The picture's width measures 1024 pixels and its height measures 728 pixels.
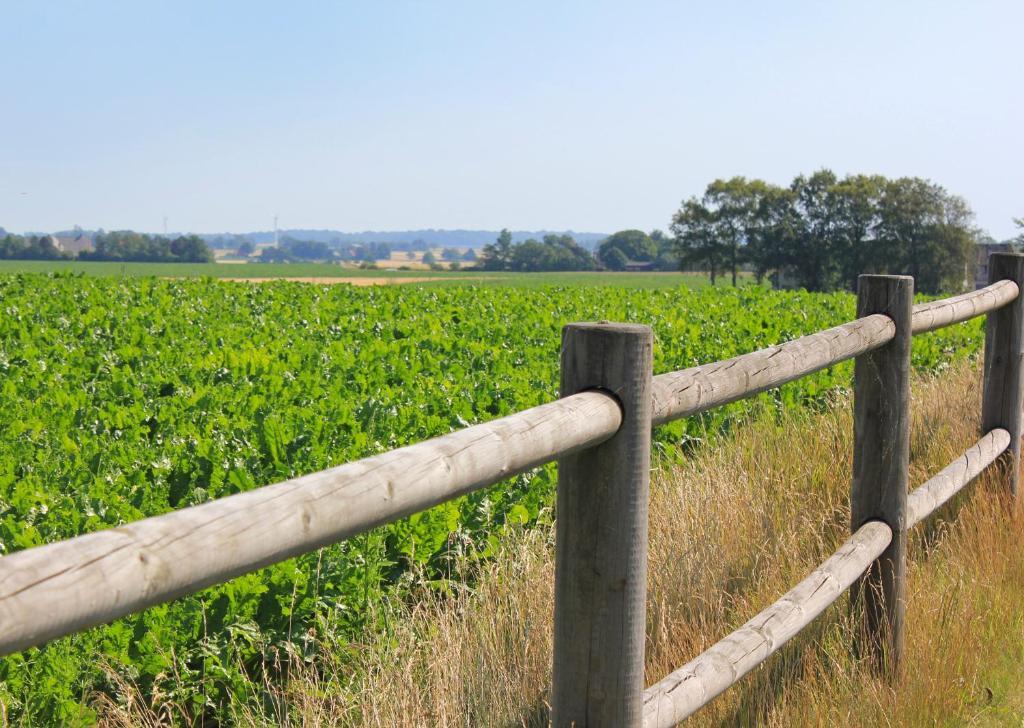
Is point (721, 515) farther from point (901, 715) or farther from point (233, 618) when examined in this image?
point (233, 618)

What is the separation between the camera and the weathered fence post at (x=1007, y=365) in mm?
Answer: 5648

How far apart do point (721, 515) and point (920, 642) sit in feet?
3.22

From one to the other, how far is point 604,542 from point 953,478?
3.12m

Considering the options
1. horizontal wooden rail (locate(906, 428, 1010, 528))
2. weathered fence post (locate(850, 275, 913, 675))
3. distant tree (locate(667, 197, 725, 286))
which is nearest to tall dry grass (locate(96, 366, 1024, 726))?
weathered fence post (locate(850, 275, 913, 675))

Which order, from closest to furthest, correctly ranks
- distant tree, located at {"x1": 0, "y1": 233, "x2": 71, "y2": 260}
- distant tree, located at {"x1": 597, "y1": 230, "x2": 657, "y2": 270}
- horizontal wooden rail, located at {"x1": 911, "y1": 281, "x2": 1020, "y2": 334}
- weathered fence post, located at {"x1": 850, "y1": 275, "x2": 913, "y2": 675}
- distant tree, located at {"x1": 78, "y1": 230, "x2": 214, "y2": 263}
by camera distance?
1. weathered fence post, located at {"x1": 850, "y1": 275, "x2": 913, "y2": 675}
2. horizontal wooden rail, located at {"x1": 911, "y1": 281, "x2": 1020, "y2": 334}
3. distant tree, located at {"x1": 0, "y1": 233, "x2": 71, "y2": 260}
4. distant tree, located at {"x1": 78, "y1": 230, "x2": 214, "y2": 263}
5. distant tree, located at {"x1": 597, "y1": 230, "x2": 657, "y2": 270}

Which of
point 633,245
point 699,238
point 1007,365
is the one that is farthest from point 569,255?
point 1007,365

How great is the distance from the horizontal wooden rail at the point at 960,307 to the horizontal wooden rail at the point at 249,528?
9.18 ft

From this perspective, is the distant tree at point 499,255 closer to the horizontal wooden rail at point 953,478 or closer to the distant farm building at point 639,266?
the distant farm building at point 639,266

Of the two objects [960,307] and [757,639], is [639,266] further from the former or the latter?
[757,639]

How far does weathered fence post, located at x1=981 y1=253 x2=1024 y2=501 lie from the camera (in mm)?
5648

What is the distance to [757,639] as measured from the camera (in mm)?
2957

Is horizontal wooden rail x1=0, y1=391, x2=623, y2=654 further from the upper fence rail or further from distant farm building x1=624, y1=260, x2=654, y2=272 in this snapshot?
distant farm building x1=624, y1=260, x2=654, y2=272

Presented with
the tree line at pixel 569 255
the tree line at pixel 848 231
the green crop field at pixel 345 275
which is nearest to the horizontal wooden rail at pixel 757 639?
the green crop field at pixel 345 275

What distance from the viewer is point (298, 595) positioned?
4395 mm
